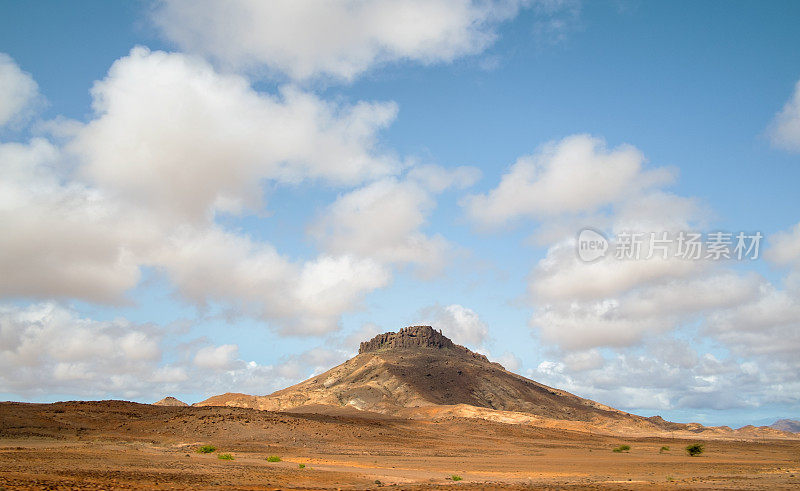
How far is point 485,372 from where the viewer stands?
541ft

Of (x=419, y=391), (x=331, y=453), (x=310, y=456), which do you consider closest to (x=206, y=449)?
(x=310, y=456)

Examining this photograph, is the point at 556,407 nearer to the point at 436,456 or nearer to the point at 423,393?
the point at 423,393

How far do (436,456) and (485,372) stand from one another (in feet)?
391

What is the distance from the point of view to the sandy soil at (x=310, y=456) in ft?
82.2

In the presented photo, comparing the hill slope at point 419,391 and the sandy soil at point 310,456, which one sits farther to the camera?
the hill slope at point 419,391

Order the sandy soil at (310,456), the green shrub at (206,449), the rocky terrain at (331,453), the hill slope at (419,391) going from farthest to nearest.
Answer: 1. the hill slope at (419,391)
2. the green shrub at (206,449)
3. the rocky terrain at (331,453)
4. the sandy soil at (310,456)

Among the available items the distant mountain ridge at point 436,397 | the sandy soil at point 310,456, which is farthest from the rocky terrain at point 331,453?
the distant mountain ridge at point 436,397

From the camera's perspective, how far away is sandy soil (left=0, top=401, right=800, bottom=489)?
25062 mm

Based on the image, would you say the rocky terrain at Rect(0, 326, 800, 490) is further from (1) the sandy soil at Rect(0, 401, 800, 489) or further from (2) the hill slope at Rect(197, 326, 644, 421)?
(2) the hill slope at Rect(197, 326, 644, 421)

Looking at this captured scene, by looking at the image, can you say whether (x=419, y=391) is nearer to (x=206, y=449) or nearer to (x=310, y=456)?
(x=310, y=456)

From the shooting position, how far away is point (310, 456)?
4384cm

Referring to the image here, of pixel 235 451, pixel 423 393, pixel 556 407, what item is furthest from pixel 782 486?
pixel 556 407

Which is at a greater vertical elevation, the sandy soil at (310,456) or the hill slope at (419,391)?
the hill slope at (419,391)

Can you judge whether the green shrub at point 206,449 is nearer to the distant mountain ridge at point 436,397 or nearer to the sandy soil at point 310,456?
the sandy soil at point 310,456
